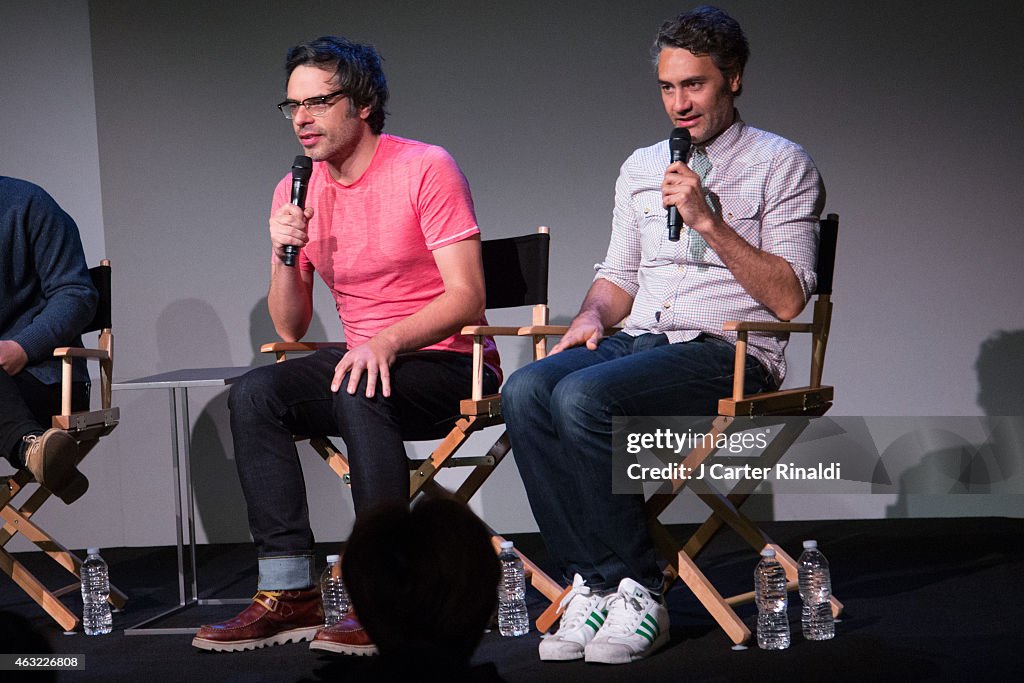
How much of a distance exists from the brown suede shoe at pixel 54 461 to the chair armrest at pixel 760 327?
66.9 inches

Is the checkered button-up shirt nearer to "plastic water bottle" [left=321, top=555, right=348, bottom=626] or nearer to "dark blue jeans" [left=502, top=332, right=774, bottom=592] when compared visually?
"dark blue jeans" [left=502, top=332, right=774, bottom=592]

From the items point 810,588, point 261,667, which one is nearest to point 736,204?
point 810,588

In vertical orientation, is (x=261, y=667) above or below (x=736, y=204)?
below

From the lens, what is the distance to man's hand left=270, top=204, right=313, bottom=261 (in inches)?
108

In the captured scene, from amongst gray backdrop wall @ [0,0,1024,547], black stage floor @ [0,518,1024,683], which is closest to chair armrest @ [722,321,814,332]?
black stage floor @ [0,518,1024,683]

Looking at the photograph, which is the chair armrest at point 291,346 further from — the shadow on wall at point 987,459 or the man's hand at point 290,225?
the shadow on wall at point 987,459

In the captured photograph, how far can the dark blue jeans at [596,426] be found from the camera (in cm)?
241

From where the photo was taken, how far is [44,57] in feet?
14.0

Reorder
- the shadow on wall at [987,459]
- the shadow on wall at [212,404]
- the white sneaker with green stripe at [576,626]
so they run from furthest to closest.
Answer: the shadow on wall at [212,404] → the shadow on wall at [987,459] → the white sneaker with green stripe at [576,626]

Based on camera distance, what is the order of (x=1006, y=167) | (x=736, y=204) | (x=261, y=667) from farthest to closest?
(x=1006, y=167) < (x=736, y=204) < (x=261, y=667)

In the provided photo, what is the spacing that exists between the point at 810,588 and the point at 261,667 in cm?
130

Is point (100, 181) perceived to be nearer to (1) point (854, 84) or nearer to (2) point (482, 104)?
(2) point (482, 104)

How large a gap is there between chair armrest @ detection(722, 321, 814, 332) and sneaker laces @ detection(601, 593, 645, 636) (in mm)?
637

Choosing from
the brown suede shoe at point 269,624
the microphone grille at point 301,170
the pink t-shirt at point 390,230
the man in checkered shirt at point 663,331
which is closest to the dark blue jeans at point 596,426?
the man in checkered shirt at point 663,331
